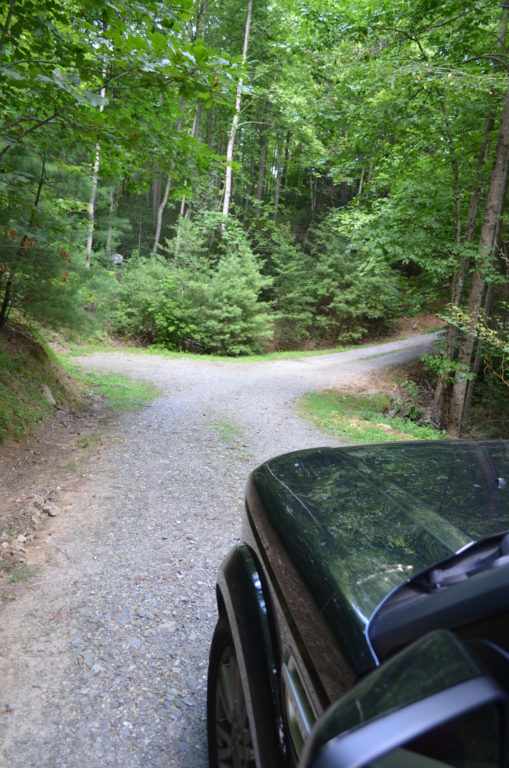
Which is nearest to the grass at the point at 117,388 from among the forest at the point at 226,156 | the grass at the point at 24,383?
the grass at the point at 24,383

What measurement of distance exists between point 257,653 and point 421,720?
93 centimetres

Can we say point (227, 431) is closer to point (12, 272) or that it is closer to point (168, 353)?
point (12, 272)

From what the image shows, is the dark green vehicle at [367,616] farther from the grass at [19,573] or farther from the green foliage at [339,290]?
the green foliage at [339,290]

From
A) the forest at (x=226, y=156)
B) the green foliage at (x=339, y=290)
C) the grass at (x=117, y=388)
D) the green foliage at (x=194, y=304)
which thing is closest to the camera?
the forest at (x=226, y=156)

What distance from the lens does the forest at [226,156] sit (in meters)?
3.89

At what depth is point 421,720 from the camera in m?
0.62

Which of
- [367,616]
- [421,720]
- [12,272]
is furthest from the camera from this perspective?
[12,272]

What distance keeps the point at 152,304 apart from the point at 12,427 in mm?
12019

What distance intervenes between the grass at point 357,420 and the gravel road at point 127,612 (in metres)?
1.90

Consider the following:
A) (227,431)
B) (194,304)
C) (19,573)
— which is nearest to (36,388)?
(227,431)

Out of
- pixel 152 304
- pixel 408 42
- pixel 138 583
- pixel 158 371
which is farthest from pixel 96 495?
pixel 152 304

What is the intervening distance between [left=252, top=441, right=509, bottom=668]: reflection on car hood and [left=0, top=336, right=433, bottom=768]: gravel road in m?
1.41

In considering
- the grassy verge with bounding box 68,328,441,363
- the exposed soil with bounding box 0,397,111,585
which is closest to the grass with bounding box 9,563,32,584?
the exposed soil with bounding box 0,397,111,585

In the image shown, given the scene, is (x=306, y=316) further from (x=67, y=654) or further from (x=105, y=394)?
(x=67, y=654)
